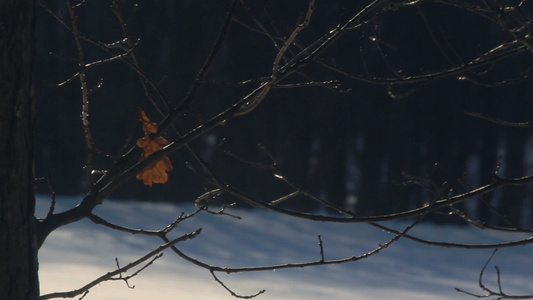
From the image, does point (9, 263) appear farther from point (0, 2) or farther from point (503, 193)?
point (503, 193)

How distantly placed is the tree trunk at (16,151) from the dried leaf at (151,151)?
0.34 metres

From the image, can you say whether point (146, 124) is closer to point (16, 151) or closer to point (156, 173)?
point (156, 173)

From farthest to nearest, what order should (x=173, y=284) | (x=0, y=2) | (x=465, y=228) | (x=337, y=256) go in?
(x=465, y=228) < (x=337, y=256) < (x=173, y=284) < (x=0, y=2)

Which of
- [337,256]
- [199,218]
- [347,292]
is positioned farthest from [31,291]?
[199,218]

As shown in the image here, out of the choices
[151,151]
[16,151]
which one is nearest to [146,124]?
[151,151]

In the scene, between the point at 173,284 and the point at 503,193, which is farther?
the point at 503,193

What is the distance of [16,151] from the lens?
1.65 metres

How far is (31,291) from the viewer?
5.60 feet

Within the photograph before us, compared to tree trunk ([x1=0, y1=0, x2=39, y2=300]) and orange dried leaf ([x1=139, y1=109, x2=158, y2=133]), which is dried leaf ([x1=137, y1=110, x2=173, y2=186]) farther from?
tree trunk ([x1=0, y1=0, x2=39, y2=300])

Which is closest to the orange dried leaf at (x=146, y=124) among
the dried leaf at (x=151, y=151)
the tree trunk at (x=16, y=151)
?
the dried leaf at (x=151, y=151)

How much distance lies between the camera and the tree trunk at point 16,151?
5.35ft

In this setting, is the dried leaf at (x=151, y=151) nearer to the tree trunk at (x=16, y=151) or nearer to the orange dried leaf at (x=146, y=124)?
the orange dried leaf at (x=146, y=124)

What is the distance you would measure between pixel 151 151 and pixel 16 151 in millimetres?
419

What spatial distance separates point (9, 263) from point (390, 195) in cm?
502
